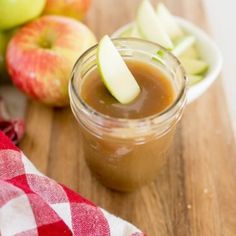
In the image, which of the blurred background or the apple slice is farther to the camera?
the blurred background

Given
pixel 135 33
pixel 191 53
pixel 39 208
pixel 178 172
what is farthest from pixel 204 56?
pixel 39 208

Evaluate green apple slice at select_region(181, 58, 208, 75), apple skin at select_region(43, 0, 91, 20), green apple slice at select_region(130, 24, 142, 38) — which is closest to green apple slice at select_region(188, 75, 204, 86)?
green apple slice at select_region(181, 58, 208, 75)

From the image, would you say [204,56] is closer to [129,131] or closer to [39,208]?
[129,131]

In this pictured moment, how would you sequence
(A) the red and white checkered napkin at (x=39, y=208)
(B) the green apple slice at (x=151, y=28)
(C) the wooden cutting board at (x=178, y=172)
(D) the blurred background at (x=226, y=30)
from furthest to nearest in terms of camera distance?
(D) the blurred background at (x=226, y=30), (B) the green apple slice at (x=151, y=28), (C) the wooden cutting board at (x=178, y=172), (A) the red and white checkered napkin at (x=39, y=208)

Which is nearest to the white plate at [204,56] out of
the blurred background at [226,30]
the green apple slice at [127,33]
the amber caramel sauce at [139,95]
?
the green apple slice at [127,33]

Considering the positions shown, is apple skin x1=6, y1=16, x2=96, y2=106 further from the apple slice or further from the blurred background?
the blurred background

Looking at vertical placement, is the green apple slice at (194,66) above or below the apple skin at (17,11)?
below

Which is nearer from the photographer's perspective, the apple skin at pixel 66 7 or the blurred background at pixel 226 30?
the apple skin at pixel 66 7

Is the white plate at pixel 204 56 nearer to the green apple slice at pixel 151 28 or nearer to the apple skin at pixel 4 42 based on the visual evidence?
the green apple slice at pixel 151 28
